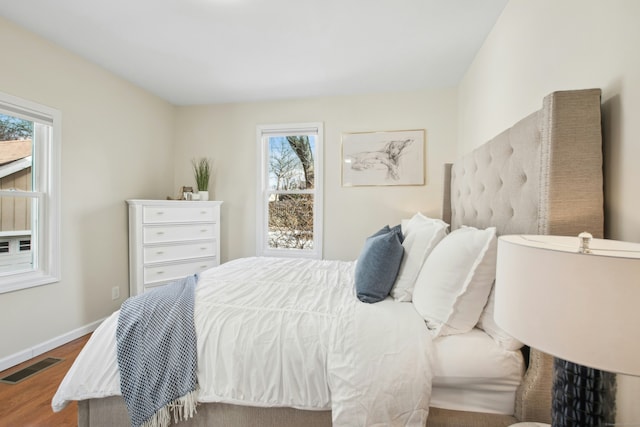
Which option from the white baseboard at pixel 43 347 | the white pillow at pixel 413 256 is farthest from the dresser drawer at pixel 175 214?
the white pillow at pixel 413 256

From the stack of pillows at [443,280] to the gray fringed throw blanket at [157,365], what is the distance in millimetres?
863

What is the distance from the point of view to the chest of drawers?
3.06 meters

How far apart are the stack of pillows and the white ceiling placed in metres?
1.54

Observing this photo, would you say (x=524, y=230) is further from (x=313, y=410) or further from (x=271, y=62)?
(x=271, y=62)

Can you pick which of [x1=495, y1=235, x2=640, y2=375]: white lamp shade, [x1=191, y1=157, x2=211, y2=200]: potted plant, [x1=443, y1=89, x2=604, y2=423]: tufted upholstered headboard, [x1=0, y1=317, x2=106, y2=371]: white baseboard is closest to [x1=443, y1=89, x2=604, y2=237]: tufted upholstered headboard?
[x1=443, y1=89, x2=604, y2=423]: tufted upholstered headboard

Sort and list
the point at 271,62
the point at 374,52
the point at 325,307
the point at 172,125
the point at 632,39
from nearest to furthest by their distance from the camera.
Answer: the point at 632,39, the point at 325,307, the point at 374,52, the point at 271,62, the point at 172,125

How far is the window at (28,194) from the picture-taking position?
229 cm

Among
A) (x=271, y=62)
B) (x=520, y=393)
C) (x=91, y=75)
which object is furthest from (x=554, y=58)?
(x=91, y=75)

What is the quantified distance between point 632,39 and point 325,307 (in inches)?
56.9

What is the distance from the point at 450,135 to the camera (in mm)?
3299

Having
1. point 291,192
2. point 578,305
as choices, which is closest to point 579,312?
point 578,305

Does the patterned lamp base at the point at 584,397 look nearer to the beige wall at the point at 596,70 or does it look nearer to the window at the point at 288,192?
the beige wall at the point at 596,70

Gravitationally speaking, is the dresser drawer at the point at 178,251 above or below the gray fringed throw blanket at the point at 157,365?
above

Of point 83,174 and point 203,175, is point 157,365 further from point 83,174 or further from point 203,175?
point 203,175
